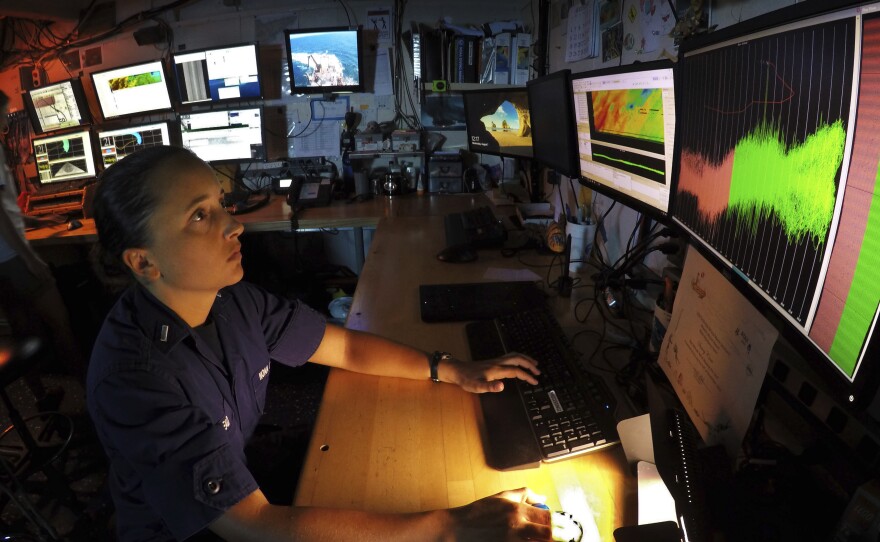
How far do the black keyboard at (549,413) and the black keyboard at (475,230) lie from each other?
2.35ft

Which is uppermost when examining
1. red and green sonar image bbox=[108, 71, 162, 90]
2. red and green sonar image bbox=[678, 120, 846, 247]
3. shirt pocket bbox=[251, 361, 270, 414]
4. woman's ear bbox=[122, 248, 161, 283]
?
red and green sonar image bbox=[108, 71, 162, 90]

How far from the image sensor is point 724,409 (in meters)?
0.63

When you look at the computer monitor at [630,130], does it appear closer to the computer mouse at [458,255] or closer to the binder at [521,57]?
the computer mouse at [458,255]

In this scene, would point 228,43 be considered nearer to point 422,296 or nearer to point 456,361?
point 422,296

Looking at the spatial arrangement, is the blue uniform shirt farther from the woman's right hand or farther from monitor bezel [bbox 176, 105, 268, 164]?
monitor bezel [bbox 176, 105, 268, 164]

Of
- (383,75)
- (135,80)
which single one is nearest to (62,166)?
(135,80)

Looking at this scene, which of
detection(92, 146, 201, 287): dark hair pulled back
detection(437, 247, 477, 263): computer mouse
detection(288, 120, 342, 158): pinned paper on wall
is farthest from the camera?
detection(288, 120, 342, 158): pinned paper on wall

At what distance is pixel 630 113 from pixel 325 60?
2.08 metres

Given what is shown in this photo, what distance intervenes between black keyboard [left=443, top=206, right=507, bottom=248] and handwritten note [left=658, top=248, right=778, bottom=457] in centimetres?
92

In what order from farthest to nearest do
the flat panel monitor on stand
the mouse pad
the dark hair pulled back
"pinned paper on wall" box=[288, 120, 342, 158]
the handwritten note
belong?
"pinned paper on wall" box=[288, 120, 342, 158] → the flat panel monitor on stand → the mouse pad → the dark hair pulled back → the handwritten note

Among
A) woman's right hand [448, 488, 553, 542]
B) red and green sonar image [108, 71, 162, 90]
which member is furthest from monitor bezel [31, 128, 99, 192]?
woman's right hand [448, 488, 553, 542]

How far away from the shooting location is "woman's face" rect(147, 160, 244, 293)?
0.75 meters

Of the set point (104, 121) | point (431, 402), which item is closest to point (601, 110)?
point (431, 402)

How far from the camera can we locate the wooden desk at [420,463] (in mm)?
674
